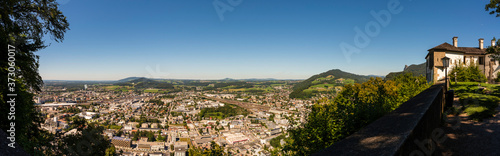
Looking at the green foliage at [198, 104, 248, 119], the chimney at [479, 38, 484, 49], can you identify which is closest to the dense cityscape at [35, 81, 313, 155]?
the green foliage at [198, 104, 248, 119]

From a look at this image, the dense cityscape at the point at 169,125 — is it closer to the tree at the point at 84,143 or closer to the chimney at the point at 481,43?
the tree at the point at 84,143

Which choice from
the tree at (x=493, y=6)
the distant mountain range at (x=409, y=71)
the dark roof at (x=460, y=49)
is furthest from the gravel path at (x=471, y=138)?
the distant mountain range at (x=409, y=71)

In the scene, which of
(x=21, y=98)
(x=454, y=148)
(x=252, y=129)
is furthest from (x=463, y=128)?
(x=252, y=129)

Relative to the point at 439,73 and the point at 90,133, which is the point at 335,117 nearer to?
the point at 90,133

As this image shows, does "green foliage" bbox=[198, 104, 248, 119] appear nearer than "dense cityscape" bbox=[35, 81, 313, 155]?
No

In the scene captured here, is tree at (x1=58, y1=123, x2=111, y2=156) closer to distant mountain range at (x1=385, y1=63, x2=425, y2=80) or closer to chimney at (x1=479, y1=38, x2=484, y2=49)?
distant mountain range at (x1=385, y1=63, x2=425, y2=80)

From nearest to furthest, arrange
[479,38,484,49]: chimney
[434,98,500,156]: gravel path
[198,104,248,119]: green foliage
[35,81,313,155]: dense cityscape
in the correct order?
1. [434,98,500,156]: gravel path
2. [35,81,313,155]: dense cityscape
3. [479,38,484,49]: chimney
4. [198,104,248,119]: green foliage
